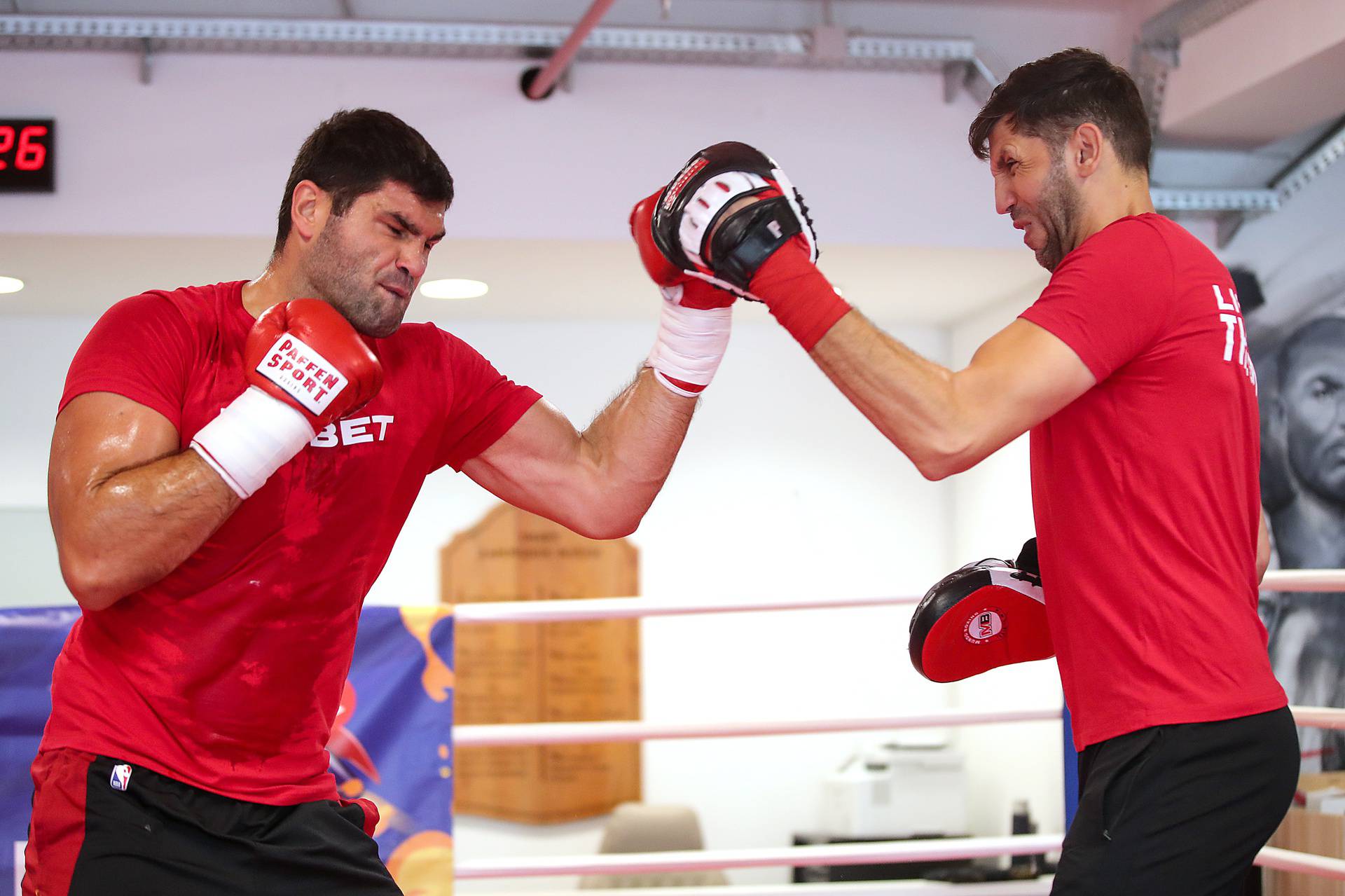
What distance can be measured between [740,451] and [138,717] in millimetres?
4066

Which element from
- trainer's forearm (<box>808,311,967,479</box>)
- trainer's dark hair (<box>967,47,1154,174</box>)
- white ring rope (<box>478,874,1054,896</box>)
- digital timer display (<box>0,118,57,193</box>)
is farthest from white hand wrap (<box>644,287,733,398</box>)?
digital timer display (<box>0,118,57,193</box>)

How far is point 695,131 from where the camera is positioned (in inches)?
161

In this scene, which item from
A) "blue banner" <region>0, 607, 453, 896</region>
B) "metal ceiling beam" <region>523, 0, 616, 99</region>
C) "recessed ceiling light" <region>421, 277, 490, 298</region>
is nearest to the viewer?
"blue banner" <region>0, 607, 453, 896</region>

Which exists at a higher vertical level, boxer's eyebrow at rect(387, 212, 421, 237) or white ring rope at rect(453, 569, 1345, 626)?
boxer's eyebrow at rect(387, 212, 421, 237)

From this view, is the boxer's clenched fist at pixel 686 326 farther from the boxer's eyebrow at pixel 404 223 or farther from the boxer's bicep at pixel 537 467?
the boxer's eyebrow at pixel 404 223

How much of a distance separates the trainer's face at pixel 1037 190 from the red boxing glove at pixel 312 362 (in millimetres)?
860

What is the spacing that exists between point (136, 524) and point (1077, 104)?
4.22ft

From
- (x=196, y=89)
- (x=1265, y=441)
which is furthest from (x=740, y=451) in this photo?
(x=196, y=89)

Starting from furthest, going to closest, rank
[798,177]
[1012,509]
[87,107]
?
[1012,509], [798,177], [87,107]

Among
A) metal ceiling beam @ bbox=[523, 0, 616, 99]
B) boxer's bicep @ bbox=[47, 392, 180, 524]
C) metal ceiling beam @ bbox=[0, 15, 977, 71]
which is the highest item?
metal ceiling beam @ bbox=[0, 15, 977, 71]

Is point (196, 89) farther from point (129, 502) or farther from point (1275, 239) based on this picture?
point (1275, 239)

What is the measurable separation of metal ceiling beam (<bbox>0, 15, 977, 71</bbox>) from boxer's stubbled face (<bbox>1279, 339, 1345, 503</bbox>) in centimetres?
153

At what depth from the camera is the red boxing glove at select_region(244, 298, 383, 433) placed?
1534mm

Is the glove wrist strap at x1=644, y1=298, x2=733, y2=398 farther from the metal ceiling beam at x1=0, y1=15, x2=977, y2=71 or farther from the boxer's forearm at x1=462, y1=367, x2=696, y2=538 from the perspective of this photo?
the metal ceiling beam at x1=0, y1=15, x2=977, y2=71
